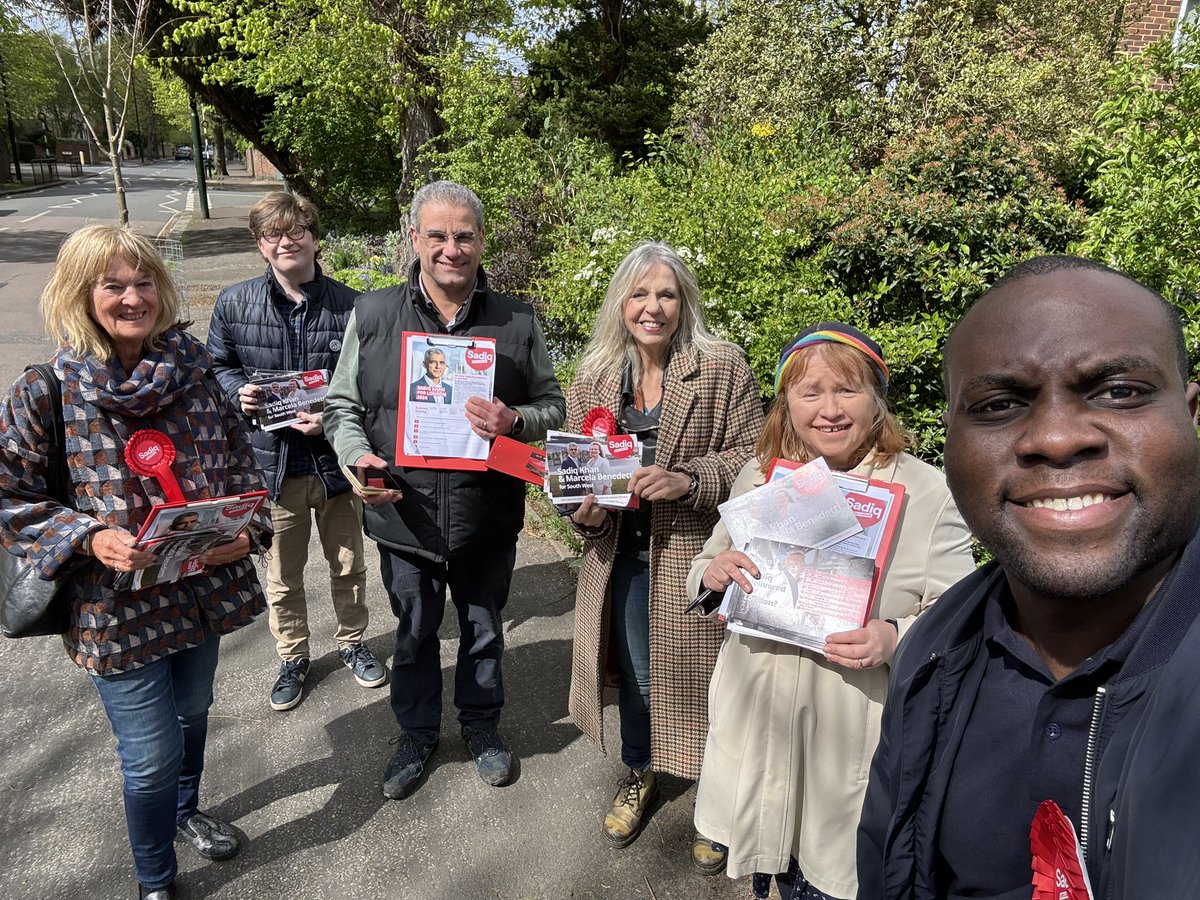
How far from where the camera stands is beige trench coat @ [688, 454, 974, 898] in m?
2.10

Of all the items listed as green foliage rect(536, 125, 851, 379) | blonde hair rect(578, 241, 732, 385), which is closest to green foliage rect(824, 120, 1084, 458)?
green foliage rect(536, 125, 851, 379)

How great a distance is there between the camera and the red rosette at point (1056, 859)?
Answer: 3.26 ft

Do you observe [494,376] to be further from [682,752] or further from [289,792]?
[289,792]

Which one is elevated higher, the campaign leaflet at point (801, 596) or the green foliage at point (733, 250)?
the green foliage at point (733, 250)

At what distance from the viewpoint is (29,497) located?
2264 mm

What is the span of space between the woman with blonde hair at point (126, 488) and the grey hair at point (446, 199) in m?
0.92

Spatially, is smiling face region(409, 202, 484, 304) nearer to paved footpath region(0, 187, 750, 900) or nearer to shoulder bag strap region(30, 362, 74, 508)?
shoulder bag strap region(30, 362, 74, 508)

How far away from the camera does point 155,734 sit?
8.00 ft

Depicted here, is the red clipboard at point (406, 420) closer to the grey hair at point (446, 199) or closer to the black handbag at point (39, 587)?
the grey hair at point (446, 199)

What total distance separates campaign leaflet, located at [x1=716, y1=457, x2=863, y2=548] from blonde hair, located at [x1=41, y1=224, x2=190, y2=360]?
188 centimetres

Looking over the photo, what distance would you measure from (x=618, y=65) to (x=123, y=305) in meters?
15.2

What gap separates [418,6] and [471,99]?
141 cm

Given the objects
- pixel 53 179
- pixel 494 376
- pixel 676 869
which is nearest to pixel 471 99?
pixel 494 376

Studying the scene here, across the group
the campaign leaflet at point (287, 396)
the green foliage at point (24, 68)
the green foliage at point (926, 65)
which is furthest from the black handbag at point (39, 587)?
the green foliage at point (24, 68)
